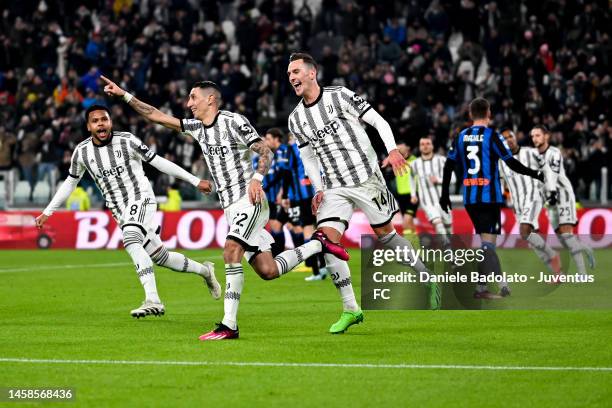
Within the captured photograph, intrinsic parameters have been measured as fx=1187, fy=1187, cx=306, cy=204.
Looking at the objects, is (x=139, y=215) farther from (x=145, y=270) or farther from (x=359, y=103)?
(x=359, y=103)

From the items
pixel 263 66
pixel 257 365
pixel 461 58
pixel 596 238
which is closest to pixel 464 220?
pixel 461 58

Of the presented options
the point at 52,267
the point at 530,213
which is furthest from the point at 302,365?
the point at 52,267

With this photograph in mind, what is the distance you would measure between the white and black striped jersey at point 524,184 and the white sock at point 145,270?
6.76m

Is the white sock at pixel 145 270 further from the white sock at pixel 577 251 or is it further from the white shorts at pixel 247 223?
the white sock at pixel 577 251

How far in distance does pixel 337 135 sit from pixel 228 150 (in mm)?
995

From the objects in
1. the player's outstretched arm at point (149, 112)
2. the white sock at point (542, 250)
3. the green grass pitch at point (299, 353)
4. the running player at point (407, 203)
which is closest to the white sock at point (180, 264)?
the green grass pitch at point (299, 353)

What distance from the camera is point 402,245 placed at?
37.3 ft

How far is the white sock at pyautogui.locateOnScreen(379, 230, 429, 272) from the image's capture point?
1123 cm

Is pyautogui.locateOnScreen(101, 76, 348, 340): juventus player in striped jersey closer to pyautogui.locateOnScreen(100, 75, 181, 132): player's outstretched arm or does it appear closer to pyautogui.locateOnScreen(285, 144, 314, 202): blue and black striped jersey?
pyautogui.locateOnScreen(100, 75, 181, 132): player's outstretched arm

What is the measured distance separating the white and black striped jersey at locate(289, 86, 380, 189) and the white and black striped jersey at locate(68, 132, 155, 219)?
7.38 feet

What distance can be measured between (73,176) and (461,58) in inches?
712

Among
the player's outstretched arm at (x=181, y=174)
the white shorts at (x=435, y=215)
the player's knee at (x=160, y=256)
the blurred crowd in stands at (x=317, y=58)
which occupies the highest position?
the blurred crowd in stands at (x=317, y=58)

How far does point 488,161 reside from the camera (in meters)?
13.7

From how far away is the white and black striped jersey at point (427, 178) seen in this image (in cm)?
2080
